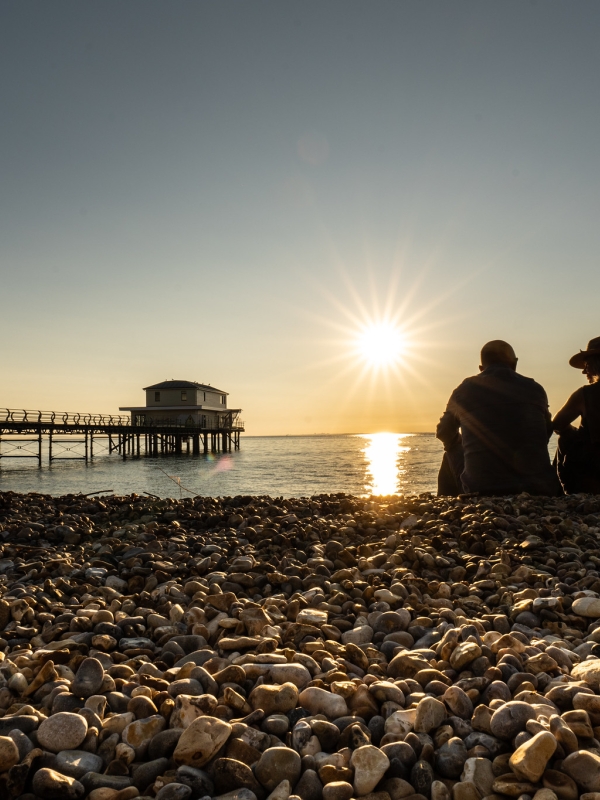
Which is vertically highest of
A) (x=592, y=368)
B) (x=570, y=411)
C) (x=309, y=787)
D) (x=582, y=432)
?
(x=592, y=368)

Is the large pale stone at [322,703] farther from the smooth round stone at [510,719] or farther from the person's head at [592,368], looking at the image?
the person's head at [592,368]

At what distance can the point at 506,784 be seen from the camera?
4.87 feet

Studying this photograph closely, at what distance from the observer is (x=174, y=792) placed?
150 centimetres

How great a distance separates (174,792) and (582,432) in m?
5.85

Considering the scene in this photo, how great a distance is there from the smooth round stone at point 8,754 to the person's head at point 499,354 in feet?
17.8

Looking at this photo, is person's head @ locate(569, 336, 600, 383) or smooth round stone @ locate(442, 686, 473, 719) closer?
smooth round stone @ locate(442, 686, 473, 719)

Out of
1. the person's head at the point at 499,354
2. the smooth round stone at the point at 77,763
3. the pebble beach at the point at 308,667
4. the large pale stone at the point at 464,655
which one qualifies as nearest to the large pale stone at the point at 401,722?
the pebble beach at the point at 308,667

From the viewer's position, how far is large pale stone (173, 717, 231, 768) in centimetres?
163

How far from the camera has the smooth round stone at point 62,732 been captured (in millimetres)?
1717

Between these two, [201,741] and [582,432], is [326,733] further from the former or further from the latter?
[582,432]

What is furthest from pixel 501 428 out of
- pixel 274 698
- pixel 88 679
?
pixel 88 679

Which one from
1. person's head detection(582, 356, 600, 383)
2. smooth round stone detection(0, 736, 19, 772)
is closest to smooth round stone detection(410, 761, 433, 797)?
smooth round stone detection(0, 736, 19, 772)

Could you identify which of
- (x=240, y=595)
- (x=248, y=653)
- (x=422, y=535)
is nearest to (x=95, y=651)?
(x=248, y=653)

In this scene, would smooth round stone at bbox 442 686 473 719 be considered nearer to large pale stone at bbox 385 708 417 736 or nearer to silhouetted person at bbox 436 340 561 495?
large pale stone at bbox 385 708 417 736
